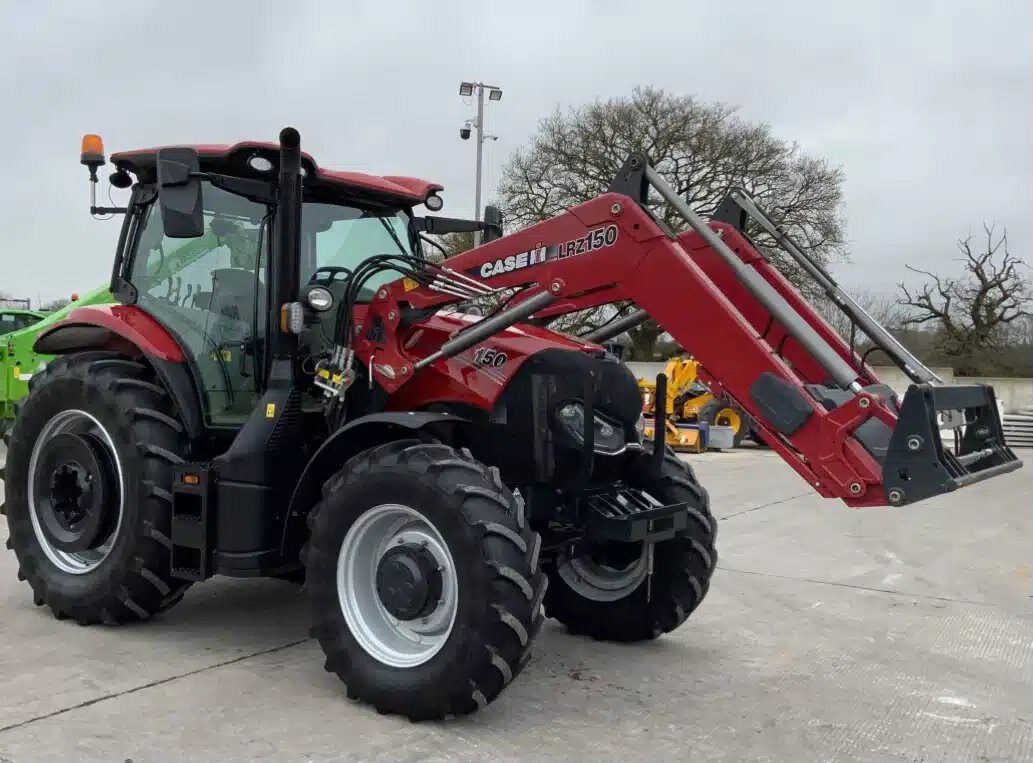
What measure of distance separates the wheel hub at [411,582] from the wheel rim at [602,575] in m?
1.43

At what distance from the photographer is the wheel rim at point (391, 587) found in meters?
4.12

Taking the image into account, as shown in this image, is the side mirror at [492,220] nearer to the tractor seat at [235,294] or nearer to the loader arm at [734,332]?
the loader arm at [734,332]

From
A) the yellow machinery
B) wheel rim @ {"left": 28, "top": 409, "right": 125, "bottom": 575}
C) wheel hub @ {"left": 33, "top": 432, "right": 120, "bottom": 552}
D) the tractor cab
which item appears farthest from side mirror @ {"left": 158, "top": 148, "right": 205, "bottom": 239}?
the yellow machinery

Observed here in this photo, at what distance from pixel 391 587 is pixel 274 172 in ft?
7.34

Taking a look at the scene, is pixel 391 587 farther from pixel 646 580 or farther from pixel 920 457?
pixel 920 457

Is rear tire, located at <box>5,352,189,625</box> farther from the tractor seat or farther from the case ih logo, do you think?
the case ih logo

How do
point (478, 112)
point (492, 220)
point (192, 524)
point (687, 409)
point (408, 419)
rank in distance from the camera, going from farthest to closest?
point (478, 112), point (687, 409), point (492, 220), point (192, 524), point (408, 419)

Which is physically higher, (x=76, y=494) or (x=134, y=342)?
(x=134, y=342)

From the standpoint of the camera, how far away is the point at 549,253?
452 cm

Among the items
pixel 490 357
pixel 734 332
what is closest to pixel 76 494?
pixel 490 357

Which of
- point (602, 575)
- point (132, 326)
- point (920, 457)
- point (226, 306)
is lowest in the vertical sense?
point (602, 575)

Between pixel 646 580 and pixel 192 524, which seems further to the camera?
pixel 646 580

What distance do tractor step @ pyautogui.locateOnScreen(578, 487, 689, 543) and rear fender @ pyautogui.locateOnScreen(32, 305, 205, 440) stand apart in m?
2.10

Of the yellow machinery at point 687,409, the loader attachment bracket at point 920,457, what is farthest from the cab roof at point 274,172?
the yellow machinery at point 687,409
